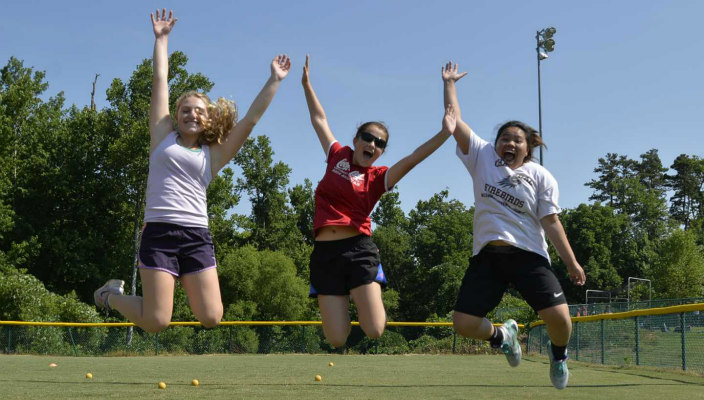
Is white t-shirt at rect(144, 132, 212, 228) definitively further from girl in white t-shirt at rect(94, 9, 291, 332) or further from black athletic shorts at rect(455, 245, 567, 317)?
black athletic shorts at rect(455, 245, 567, 317)

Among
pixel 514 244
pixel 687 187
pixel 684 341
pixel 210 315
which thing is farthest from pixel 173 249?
pixel 687 187

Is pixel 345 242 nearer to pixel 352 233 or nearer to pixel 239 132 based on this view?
pixel 352 233

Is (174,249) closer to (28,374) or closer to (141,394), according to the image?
(141,394)

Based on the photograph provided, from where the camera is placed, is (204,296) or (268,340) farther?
(268,340)

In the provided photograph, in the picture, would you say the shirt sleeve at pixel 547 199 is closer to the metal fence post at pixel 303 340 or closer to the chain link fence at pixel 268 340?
the chain link fence at pixel 268 340

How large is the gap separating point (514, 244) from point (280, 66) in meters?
2.36

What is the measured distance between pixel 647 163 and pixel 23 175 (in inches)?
3037

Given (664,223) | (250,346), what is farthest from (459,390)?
(664,223)

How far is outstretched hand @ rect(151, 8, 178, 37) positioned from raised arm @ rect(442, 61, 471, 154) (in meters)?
2.36

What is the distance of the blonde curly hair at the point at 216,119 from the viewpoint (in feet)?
18.1

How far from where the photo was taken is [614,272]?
63188mm

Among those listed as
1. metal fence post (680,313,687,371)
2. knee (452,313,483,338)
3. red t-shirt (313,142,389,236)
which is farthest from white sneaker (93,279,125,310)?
metal fence post (680,313,687,371)

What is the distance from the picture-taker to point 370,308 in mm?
5730

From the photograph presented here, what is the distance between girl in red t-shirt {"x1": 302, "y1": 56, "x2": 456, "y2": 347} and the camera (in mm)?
5754
